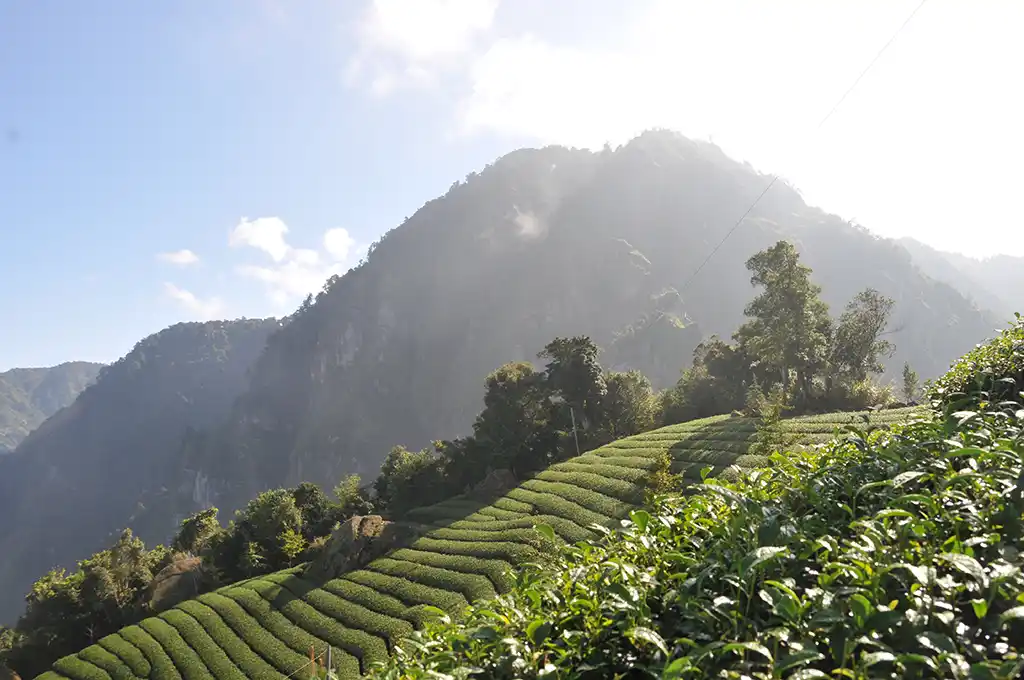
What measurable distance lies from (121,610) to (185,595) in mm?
4640

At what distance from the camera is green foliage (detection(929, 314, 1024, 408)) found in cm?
418

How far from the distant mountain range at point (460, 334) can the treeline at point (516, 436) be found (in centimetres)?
9258

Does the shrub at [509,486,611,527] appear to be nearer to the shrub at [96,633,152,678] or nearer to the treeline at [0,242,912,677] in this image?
the treeline at [0,242,912,677]

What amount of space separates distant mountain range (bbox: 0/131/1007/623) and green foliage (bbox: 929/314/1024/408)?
126463 mm

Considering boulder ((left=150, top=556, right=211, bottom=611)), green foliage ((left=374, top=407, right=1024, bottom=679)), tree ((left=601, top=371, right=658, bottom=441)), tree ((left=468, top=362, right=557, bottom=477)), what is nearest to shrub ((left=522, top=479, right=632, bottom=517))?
tree ((left=468, top=362, right=557, bottom=477))

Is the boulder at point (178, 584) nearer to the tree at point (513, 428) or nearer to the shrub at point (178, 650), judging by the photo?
the shrub at point (178, 650)

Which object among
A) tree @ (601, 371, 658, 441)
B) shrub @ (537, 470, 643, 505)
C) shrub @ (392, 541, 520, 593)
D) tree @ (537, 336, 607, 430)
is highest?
tree @ (537, 336, 607, 430)

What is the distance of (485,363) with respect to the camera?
16438 centimetres

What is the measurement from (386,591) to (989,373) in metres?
19.9

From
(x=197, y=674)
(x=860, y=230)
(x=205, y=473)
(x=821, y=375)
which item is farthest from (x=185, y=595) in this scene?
(x=860, y=230)

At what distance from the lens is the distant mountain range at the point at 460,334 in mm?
151875

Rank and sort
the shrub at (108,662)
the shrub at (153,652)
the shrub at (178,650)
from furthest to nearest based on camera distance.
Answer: the shrub at (108,662), the shrub at (153,652), the shrub at (178,650)

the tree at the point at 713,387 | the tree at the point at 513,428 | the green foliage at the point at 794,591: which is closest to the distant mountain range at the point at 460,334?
the tree at the point at 713,387

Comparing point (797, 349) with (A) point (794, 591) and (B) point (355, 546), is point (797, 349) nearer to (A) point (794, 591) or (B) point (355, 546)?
(B) point (355, 546)
